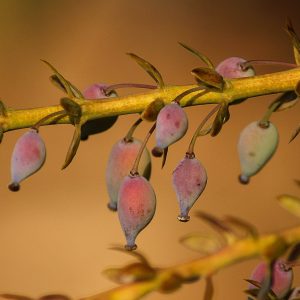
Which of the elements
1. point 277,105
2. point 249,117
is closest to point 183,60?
point 249,117

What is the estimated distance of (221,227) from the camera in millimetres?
261

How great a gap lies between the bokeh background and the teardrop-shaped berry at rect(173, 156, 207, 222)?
4.32ft

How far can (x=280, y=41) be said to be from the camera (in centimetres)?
226

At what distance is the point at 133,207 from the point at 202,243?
0.19 metres

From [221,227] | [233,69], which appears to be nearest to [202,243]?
[221,227]

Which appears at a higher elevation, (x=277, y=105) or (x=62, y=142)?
(x=62, y=142)

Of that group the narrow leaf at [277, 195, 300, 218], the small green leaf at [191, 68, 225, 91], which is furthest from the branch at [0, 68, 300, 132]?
the narrow leaf at [277, 195, 300, 218]

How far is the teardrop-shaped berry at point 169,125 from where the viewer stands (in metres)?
0.43

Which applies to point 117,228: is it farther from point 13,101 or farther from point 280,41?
point 280,41

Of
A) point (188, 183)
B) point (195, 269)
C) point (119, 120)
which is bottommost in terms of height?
point (195, 269)

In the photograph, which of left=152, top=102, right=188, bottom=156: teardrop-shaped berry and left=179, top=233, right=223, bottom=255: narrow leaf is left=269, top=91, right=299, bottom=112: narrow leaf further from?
left=179, top=233, right=223, bottom=255: narrow leaf

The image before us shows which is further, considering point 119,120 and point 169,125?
point 119,120

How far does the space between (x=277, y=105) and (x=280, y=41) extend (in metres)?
1.83

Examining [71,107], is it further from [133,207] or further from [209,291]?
[209,291]
